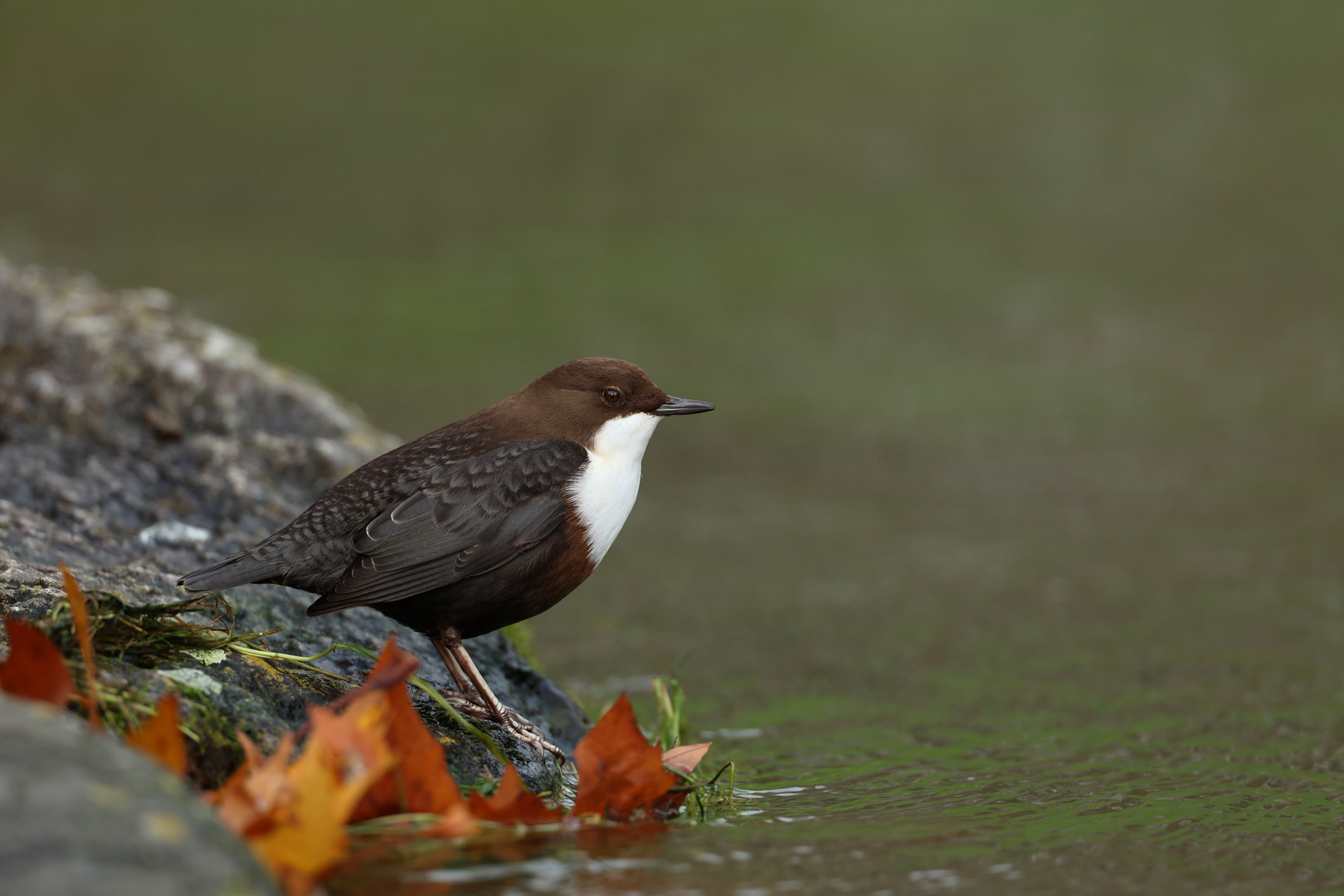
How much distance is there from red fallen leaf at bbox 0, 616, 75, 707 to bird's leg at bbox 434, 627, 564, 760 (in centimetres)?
111

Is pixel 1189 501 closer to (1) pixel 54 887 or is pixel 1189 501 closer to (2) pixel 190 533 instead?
(2) pixel 190 533

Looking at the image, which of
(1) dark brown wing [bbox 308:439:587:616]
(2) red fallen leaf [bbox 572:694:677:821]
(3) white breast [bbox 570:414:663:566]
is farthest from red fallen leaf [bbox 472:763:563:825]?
(3) white breast [bbox 570:414:663:566]

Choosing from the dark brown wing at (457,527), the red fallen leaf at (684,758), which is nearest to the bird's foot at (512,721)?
the dark brown wing at (457,527)

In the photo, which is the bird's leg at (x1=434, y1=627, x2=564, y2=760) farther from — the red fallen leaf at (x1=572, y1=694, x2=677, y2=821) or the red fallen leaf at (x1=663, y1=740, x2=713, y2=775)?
the red fallen leaf at (x1=572, y1=694, x2=677, y2=821)

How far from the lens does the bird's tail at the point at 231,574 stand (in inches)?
118

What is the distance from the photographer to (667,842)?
8.05 feet

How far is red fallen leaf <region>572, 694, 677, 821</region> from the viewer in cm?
254

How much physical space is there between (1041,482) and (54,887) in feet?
21.4

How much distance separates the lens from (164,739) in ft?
7.27

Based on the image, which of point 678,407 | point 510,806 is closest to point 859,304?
point 678,407

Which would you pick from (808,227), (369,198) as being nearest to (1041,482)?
(808,227)

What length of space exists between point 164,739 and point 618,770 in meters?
0.80

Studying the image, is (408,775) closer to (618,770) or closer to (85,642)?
(618,770)

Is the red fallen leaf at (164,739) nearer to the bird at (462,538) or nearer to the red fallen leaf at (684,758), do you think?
the bird at (462,538)
